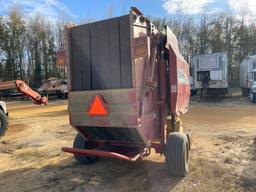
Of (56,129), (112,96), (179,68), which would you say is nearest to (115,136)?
(112,96)

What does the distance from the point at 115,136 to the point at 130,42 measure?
169cm

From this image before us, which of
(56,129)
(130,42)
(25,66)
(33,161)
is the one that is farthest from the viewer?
(25,66)

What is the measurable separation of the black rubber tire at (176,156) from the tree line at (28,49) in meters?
33.8

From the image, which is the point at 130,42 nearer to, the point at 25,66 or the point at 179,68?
the point at 179,68

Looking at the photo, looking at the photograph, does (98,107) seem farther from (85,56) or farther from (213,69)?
(213,69)

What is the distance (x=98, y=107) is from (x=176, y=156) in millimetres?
1505

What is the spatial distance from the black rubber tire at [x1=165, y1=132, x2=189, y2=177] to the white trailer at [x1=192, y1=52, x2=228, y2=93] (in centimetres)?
1902

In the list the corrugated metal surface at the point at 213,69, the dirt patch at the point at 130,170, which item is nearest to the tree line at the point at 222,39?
the corrugated metal surface at the point at 213,69

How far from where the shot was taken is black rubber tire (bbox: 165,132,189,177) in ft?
18.1

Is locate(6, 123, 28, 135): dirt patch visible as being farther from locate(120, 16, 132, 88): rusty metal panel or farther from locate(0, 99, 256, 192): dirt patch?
locate(120, 16, 132, 88): rusty metal panel

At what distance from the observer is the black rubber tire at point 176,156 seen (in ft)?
18.1

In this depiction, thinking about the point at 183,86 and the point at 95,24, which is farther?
the point at 183,86

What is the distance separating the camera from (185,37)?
41.2 metres

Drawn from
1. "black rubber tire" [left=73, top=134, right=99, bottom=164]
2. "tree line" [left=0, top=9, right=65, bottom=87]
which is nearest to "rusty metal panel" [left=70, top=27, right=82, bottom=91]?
"black rubber tire" [left=73, top=134, right=99, bottom=164]
